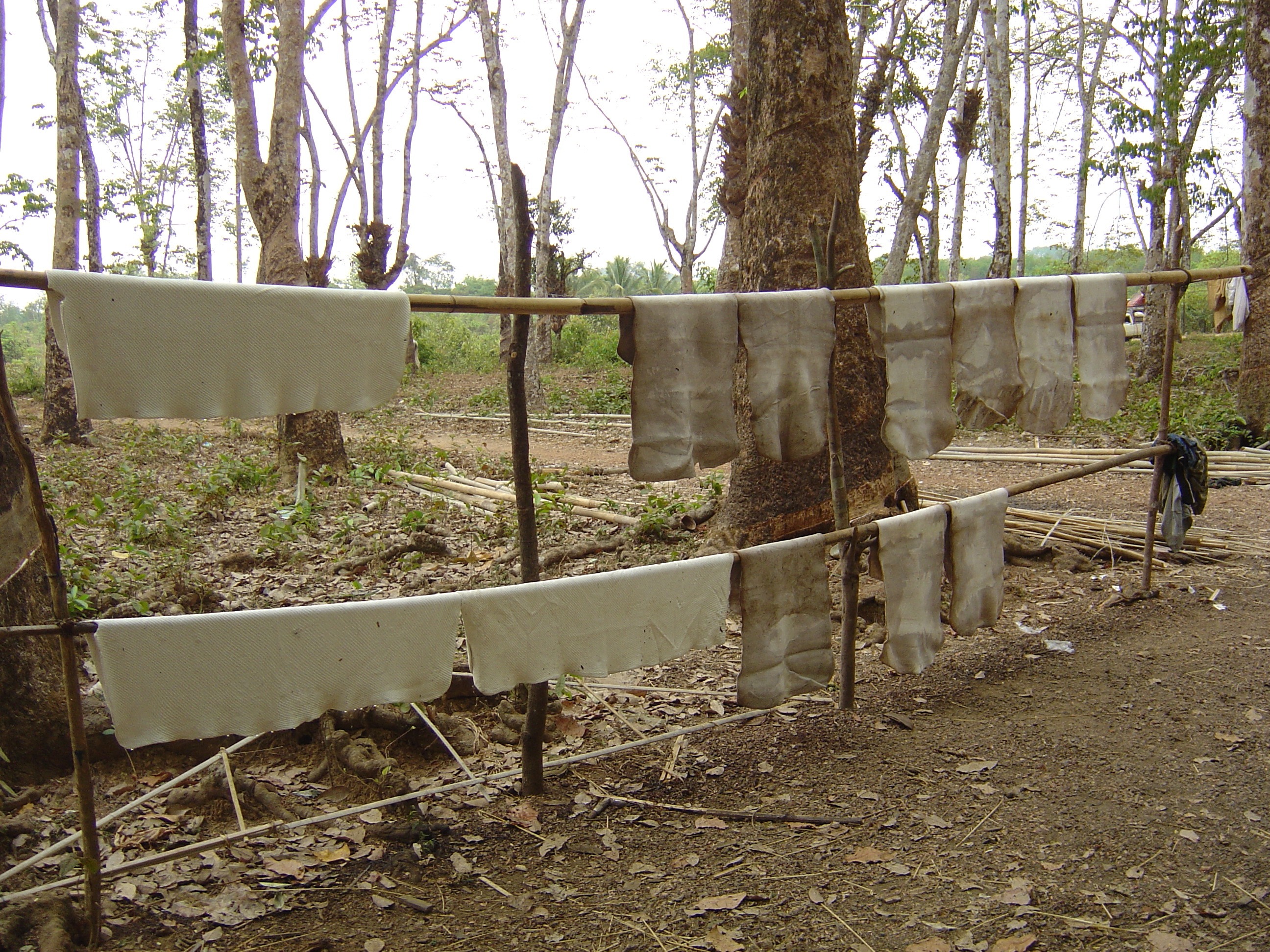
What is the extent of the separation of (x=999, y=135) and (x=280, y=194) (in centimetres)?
978

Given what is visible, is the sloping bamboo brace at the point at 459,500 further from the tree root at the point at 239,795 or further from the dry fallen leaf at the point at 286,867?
the dry fallen leaf at the point at 286,867

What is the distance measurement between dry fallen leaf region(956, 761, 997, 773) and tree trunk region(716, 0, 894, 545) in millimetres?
1649

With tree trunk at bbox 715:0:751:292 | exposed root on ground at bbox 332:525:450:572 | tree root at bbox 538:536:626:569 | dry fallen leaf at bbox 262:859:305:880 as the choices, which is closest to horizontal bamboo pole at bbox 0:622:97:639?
dry fallen leaf at bbox 262:859:305:880

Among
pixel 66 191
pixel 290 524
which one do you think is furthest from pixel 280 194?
pixel 66 191

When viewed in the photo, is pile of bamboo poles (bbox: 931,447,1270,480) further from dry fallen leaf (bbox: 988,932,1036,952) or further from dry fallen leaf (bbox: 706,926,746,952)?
dry fallen leaf (bbox: 706,926,746,952)

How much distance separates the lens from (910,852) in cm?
252

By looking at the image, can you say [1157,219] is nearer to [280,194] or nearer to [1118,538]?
[1118,538]

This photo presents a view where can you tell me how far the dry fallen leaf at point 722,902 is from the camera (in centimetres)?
229

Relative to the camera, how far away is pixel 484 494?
694cm

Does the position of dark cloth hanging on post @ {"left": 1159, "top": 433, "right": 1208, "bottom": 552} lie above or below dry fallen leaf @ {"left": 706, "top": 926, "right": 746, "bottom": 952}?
above

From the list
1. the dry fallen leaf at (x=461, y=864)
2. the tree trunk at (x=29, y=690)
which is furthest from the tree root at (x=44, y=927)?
the dry fallen leaf at (x=461, y=864)

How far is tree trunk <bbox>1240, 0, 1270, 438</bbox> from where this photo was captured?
8094 millimetres

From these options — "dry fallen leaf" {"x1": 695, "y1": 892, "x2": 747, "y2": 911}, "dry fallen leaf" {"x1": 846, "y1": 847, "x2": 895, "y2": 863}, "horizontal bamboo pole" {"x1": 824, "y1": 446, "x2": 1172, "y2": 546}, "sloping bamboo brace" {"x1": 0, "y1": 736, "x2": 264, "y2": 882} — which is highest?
"horizontal bamboo pole" {"x1": 824, "y1": 446, "x2": 1172, "y2": 546}

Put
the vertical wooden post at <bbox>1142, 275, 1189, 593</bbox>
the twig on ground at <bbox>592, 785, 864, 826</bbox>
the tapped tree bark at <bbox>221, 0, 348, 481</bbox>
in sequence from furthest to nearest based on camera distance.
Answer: the tapped tree bark at <bbox>221, 0, 348, 481</bbox>
the vertical wooden post at <bbox>1142, 275, 1189, 593</bbox>
the twig on ground at <bbox>592, 785, 864, 826</bbox>
